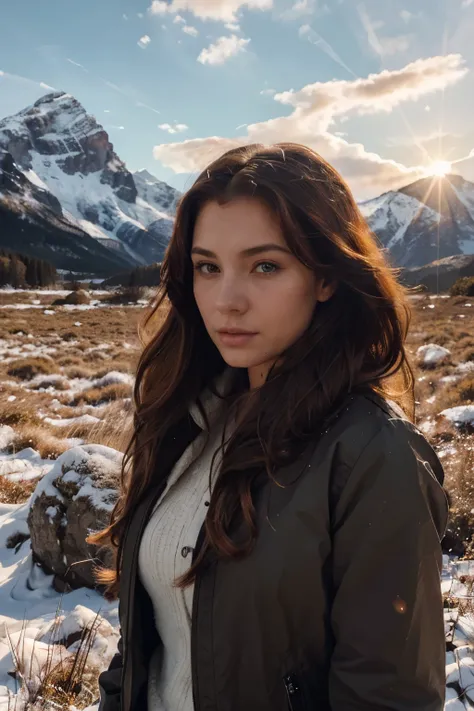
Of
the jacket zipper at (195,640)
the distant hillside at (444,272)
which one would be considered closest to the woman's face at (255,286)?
the jacket zipper at (195,640)

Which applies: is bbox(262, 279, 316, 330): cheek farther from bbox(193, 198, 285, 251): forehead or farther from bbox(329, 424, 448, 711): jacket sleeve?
bbox(329, 424, 448, 711): jacket sleeve

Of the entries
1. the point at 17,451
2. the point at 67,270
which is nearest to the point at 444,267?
the point at 67,270

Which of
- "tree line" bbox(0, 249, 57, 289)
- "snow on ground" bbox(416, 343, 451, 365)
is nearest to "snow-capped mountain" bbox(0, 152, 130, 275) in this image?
"tree line" bbox(0, 249, 57, 289)

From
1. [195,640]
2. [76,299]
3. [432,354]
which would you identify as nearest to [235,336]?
[195,640]

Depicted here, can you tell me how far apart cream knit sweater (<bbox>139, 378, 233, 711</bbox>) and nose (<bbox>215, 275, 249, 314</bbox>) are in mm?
452

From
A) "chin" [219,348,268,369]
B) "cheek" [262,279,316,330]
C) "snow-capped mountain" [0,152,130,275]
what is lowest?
"chin" [219,348,268,369]

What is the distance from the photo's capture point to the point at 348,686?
1006mm

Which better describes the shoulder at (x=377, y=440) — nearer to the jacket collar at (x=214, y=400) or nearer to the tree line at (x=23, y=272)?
the jacket collar at (x=214, y=400)

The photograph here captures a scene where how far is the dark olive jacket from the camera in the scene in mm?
968

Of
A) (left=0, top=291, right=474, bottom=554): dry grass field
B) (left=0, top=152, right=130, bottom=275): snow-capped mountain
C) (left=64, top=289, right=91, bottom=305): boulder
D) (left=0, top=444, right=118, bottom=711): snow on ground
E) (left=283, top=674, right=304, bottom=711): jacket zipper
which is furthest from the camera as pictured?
(left=0, top=152, right=130, bottom=275): snow-capped mountain

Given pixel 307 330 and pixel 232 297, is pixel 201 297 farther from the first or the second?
pixel 307 330

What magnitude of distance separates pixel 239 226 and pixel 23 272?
207 ft

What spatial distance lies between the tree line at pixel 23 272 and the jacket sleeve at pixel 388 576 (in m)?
62.0

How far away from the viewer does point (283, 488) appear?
110 centimetres
